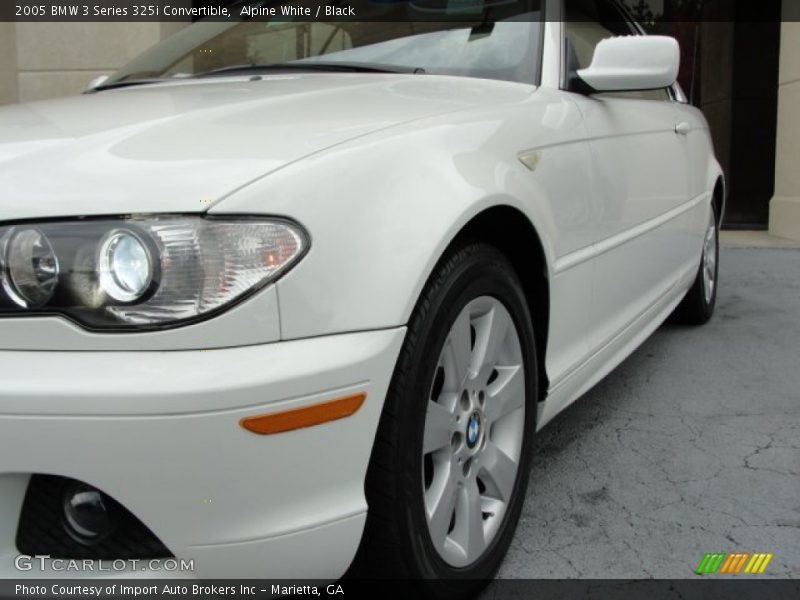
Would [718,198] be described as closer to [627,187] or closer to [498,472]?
[627,187]

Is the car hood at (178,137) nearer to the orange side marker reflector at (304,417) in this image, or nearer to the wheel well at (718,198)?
the orange side marker reflector at (304,417)

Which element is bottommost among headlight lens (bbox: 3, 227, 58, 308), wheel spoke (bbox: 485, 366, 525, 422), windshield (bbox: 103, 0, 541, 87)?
wheel spoke (bbox: 485, 366, 525, 422)

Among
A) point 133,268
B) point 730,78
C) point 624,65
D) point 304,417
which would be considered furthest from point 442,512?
point 730,78

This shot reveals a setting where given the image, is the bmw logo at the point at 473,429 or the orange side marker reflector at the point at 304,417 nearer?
the orange side marker reflector at the point at 304,417

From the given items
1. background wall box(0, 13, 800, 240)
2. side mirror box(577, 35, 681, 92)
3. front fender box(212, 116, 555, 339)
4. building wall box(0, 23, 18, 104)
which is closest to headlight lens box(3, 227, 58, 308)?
front fender box(212, 116, 555, 339)

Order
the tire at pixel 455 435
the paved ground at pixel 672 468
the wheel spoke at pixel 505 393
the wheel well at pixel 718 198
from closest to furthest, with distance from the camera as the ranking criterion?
1. the tire at pixel 455 435
2. the wheel spoke at pixel 505 393
3. the paved ground at pixel 672 468
4. the wheel well at pixel 718 198

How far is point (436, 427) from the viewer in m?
1.81

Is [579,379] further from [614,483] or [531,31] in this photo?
[531,31]

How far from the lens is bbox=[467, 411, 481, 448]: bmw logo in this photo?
6.45ft

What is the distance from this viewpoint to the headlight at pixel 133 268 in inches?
56.9

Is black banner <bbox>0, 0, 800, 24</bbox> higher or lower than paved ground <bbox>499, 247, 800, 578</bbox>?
higher

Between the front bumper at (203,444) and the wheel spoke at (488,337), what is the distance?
0.47 meters

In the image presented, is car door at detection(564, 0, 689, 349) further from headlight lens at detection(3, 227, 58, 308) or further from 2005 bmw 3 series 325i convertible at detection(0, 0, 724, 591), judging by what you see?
headlight lens at detection(3, 227, 58, 308)

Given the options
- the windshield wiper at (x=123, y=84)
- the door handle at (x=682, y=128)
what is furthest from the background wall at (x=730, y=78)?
the door handle at (x=682, y=128)
